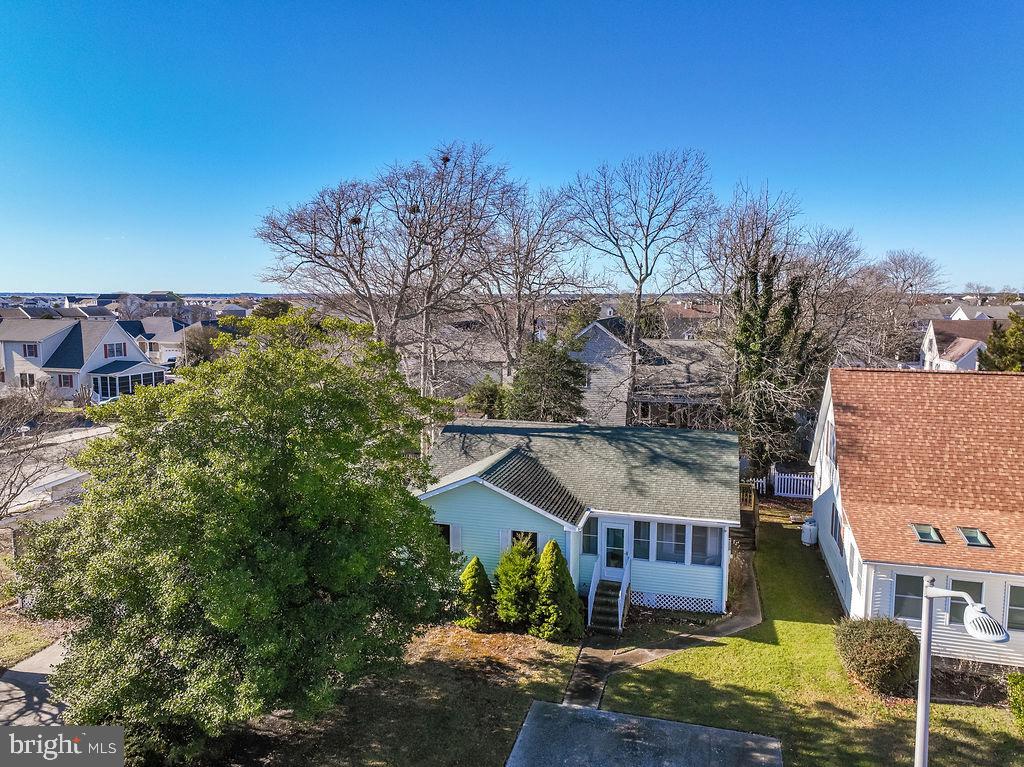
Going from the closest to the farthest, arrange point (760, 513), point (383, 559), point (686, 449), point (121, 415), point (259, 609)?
point (259, 609) < point (121, 415) < point (383, 559) < point (686, 449) < point (760, 513)

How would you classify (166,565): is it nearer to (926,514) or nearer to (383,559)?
(383,559)

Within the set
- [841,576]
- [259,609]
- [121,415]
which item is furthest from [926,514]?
[121,415]

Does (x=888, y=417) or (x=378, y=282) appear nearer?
(x=888, y=417)

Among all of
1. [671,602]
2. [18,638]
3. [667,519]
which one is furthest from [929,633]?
[18,638]

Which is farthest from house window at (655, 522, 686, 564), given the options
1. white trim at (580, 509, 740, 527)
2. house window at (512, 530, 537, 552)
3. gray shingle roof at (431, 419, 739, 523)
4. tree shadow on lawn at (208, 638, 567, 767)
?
tree shadow on lawn at (208, 638, 567, 767)

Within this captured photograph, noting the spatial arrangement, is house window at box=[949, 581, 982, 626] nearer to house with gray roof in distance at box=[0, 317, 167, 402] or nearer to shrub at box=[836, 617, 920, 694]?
shrub at box=[836, 617, 920, 694]

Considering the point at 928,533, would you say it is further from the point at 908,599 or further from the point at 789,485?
the point at 789,485
